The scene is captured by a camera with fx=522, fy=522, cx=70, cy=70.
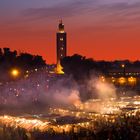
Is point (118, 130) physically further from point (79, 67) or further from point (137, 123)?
point (79, 67)

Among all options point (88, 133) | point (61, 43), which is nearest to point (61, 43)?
point (61, 43)

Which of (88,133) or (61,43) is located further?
(61,43)

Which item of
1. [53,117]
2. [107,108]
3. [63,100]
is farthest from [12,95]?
[53,117]

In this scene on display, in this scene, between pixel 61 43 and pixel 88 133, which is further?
pixel 61 43

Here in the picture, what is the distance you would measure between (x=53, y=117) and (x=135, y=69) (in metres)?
113

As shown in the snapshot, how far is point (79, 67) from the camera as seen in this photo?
108625mm

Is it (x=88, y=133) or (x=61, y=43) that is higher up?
(x=61, y=43)

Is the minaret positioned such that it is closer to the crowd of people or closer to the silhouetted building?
the silhouetted building

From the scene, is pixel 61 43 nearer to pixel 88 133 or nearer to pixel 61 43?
pixel 61 43

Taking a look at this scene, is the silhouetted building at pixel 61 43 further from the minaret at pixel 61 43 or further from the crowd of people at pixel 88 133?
the crowd of people at pixel 88 133

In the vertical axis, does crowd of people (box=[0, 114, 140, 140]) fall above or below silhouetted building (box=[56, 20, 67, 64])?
below

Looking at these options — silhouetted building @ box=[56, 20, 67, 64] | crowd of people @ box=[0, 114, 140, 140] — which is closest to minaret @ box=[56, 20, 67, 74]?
silhouetted building @ box=[56, 20, 67, 64]

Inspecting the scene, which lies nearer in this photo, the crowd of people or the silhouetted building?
the crowd of people

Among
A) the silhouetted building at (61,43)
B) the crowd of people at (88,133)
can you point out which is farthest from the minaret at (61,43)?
the crowd of people at (88,133)
